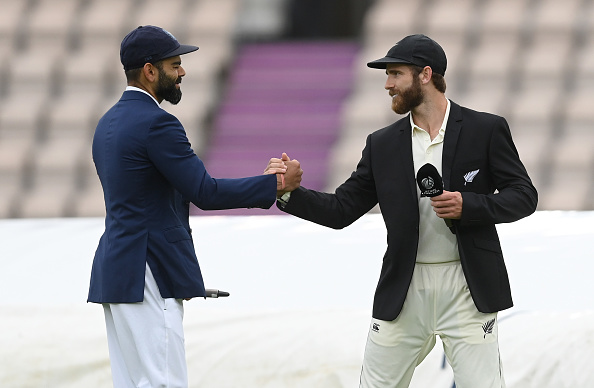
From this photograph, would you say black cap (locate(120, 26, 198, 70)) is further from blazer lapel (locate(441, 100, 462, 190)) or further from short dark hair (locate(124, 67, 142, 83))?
blazer lapel (locate(441, 100, 462, 190))

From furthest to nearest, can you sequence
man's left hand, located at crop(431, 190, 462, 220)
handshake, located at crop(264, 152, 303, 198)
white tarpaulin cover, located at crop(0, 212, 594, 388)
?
white tarpaulin cover, located at crop(0, 212, 594, 388) < handshake, located at crop(264, 152, 303, 198) < man's left hand, located at crop(431, 190, 462, 220)

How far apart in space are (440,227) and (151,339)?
687mm

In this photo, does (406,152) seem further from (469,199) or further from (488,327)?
(488,327)

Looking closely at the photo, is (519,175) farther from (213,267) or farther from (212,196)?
(213,267)

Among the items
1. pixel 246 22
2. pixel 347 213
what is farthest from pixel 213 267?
pixel 246 22

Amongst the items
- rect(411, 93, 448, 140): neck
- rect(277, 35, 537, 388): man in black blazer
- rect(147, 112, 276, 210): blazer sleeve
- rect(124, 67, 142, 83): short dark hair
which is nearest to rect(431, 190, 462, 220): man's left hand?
rect(277, 35, 537, 388): man in black blazer

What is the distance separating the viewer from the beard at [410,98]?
90.8 inches

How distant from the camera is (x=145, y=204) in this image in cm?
224

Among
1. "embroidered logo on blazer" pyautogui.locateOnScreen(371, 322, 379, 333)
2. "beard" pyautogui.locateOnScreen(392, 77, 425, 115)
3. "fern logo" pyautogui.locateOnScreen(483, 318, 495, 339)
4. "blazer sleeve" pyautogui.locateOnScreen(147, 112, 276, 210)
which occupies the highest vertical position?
"beard" pyautogui.locateOnScreen(392, 77, 425, 115)

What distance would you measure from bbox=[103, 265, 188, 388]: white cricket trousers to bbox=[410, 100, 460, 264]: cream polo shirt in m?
0.57

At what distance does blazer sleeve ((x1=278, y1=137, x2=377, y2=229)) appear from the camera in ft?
8.01

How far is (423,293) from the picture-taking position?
227cm

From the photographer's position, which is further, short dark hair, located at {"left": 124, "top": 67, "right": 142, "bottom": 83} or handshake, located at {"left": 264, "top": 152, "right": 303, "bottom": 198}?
handshake, located at {"left": 264, "top": 152, "right": 303, "bottom": 198}

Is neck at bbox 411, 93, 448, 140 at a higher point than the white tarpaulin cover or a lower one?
higher
